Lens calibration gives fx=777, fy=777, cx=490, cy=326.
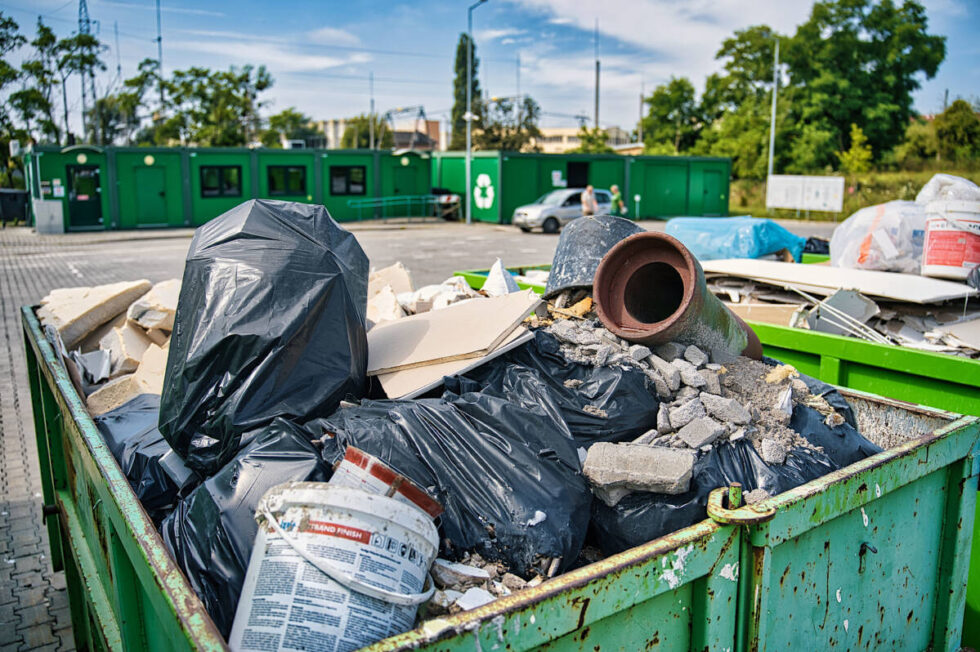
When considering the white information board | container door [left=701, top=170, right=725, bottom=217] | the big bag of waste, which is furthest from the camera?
container door [left=701, top=170, right=725, bottom=217]

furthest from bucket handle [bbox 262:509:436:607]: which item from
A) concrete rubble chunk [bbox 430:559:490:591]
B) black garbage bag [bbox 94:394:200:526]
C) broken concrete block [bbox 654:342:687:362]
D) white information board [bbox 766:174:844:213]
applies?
white information board [bbox 766:174:844:213]

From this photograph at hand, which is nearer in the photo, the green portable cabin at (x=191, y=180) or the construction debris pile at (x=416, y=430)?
the construction debris pile at (x=416, y=430)

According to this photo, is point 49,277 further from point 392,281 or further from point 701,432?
point 701,432

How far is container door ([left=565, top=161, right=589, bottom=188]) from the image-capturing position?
28.8 meters

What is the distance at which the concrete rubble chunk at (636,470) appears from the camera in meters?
2.12

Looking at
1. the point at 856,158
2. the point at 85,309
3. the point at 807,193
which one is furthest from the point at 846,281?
the point at 856,158

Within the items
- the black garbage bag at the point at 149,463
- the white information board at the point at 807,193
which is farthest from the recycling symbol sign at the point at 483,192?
the black garbage bag at the point at 149,463

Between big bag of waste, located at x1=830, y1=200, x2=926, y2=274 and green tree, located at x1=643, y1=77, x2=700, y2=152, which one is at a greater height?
green tree, located at x1=643, y1=77, x2=700, y2=152

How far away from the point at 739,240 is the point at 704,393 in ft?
13.8

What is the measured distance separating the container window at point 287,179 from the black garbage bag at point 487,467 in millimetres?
24823

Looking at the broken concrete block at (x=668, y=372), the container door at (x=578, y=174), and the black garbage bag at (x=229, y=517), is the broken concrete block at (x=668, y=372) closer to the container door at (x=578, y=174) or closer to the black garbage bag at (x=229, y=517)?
the black garbage bag at (x=229, y=517)

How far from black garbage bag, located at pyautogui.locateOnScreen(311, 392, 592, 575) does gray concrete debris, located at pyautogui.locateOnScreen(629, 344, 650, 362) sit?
502 mm

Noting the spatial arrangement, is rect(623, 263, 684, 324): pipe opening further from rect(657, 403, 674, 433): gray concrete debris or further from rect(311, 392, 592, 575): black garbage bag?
rect(311, 392, 592, 575): black garbage bag

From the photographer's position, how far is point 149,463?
8.22 feet
